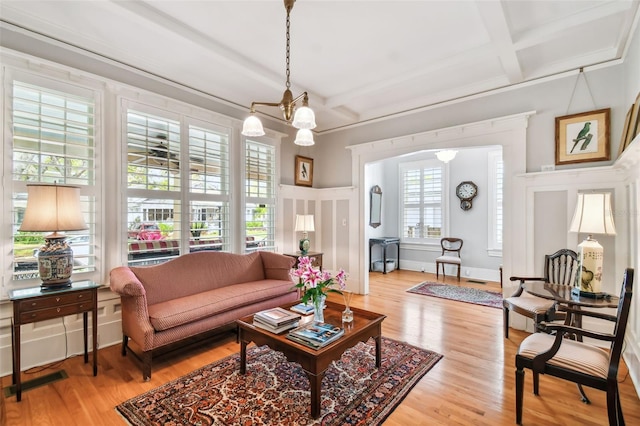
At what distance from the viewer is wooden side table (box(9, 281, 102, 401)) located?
2.14 m

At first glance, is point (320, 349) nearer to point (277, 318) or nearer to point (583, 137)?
point (277, 318)

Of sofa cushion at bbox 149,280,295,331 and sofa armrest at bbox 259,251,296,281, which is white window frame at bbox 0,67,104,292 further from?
sofa armrest at bbox 259,251,296,281

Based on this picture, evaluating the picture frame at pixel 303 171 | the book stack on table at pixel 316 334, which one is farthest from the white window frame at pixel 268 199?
the book stack on table at pixel 316 334

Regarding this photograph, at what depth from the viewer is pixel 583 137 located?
10.3 ft

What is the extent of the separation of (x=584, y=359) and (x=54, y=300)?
3.77 metres

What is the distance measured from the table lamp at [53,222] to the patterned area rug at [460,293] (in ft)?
15.4

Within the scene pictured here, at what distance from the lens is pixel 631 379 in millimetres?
2414

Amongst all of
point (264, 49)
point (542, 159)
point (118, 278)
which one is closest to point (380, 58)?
point (264, 49)

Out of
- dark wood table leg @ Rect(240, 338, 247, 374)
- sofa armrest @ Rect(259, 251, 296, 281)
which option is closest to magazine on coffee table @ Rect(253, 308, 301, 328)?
dark wood table leg @ Rect(240, 338, 247, 374)

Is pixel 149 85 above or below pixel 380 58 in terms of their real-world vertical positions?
below

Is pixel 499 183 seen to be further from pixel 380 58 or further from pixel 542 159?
pixel 380 58

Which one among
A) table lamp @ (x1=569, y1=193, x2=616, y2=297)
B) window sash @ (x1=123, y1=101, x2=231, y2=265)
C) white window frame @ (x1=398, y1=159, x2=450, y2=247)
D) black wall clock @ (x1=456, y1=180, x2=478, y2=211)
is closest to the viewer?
table lamp @ (x1=569, y1=193, x2=616, y2=297)

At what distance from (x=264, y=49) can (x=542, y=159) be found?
3.38 metres

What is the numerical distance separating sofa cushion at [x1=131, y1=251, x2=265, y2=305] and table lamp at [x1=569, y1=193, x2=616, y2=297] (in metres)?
3.40
